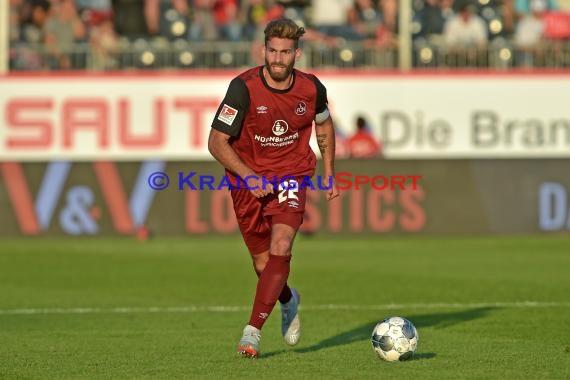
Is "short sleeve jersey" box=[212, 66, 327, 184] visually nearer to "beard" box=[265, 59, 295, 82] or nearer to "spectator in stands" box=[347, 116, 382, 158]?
"beard" box=[265, 59, 295, 82]

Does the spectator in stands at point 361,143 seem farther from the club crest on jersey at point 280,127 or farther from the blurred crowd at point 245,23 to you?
the club crest on jersey at point 280,127

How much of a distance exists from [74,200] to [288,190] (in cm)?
1492

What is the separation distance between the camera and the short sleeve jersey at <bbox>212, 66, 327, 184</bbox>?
912 cm

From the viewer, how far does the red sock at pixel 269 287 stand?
29.5 feet

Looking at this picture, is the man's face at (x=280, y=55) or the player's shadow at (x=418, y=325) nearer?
the man's face at (x=280, y=55)

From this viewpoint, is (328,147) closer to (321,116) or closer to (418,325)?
(321,116)

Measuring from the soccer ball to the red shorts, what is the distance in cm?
94

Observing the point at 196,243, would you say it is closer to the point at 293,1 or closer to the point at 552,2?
the point at 293,1

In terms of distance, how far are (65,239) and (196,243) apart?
2468 millimetres

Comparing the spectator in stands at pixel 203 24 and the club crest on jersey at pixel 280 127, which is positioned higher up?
the spectator in stands at pixel 203 24

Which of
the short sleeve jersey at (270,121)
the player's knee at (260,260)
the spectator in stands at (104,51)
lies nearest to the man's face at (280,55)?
the short sleeve jersey at (270,121)

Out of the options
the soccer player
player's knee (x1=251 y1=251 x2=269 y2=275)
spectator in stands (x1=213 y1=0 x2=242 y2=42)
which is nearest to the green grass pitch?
the soccer player

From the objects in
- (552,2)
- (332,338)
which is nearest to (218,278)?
(332,338)

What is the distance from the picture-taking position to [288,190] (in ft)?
30.3
